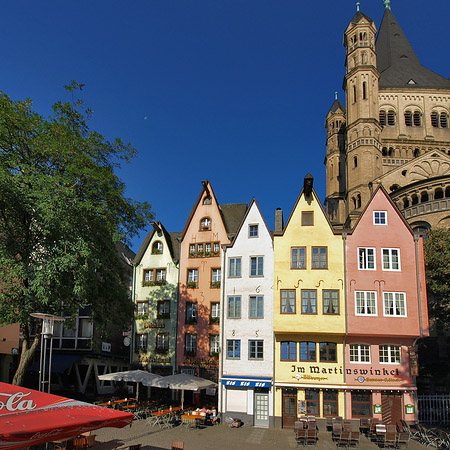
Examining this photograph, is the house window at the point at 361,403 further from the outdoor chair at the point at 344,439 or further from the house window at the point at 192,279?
the house window at the point at 192,279

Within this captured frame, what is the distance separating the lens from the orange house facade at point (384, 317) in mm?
28078

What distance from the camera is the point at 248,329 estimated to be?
102ft

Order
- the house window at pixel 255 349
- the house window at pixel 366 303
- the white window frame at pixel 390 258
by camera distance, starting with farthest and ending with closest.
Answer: the house window at pixel 255 349, the white window frame at pixel 390 258, the house window at pixel 366 303

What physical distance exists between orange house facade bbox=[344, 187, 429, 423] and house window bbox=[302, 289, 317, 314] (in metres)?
2.18

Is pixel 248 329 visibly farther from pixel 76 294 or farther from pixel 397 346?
pixel 76 294

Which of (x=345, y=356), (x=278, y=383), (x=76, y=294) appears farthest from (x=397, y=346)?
(x=76, y=294)

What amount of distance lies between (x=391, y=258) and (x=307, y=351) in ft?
26.9

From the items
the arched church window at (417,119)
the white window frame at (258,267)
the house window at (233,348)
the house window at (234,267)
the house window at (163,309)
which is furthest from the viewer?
the arched church window at (417,119)

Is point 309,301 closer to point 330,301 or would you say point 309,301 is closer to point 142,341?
point 330,301

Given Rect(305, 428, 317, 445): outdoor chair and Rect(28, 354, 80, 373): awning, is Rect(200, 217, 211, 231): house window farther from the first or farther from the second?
Rect(305, 428, 317, 445): outdoor chair

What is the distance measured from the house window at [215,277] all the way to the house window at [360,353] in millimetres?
10893

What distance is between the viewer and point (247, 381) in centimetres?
2967

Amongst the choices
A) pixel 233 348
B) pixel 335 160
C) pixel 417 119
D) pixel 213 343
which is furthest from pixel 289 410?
pixel 417 119

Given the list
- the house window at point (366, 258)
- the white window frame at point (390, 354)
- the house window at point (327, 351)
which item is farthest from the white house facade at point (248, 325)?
the white window frame at point (390, 354)
